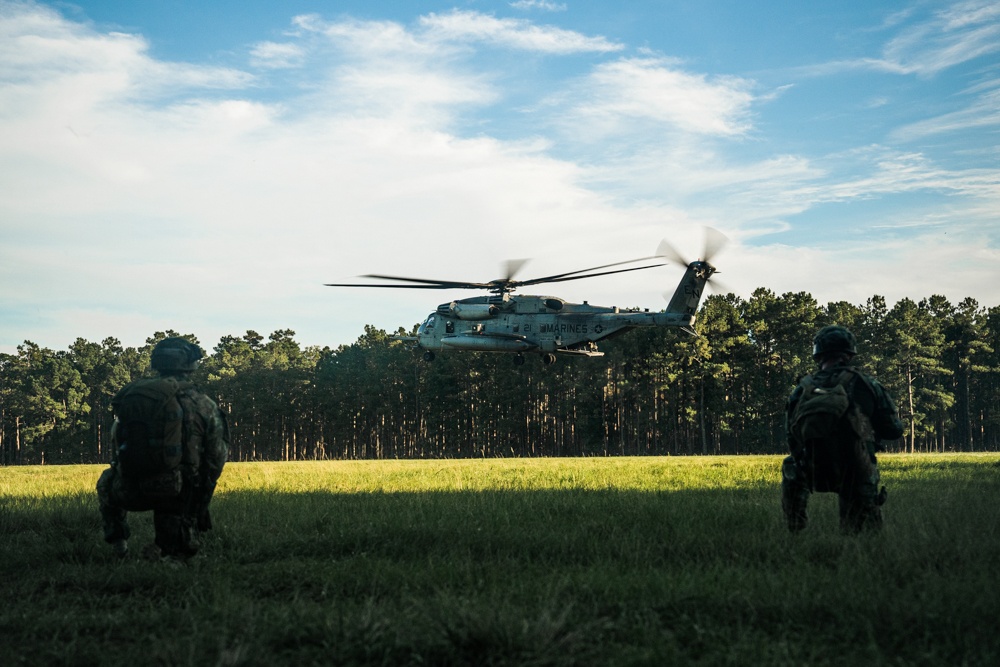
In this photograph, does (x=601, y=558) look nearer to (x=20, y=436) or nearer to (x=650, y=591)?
(x=650, y=591)

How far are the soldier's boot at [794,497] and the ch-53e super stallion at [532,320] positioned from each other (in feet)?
72.0

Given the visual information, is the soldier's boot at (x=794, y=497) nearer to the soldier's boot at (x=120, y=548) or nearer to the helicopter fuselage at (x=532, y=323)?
the soldier's boot at (x=120, y=548)

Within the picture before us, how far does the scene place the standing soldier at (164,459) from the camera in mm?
7445

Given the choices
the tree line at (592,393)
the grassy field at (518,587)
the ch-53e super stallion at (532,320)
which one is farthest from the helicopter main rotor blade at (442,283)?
the tree line at (592,393)

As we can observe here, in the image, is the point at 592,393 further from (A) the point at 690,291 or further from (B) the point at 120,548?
(B) the point at 120,548

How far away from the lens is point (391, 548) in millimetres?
7719

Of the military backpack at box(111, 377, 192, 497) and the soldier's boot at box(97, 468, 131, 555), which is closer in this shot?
the military backpack at box(111, 377, 192, 497)

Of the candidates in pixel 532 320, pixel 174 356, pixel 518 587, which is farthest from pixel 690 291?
pixel 518 587

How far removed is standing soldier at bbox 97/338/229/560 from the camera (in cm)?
745

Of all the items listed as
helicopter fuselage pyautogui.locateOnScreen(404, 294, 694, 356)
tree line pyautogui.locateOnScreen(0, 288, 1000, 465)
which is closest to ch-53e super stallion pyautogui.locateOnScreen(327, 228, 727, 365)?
helicopter fuselage pyautogui.locateOnScreen(404, 294, 694, 356)

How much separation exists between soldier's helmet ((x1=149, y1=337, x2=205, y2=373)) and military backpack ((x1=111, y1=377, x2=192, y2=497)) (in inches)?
16.7

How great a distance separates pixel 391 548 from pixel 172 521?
212cm

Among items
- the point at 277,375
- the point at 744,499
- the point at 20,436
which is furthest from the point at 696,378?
the point at 20,436

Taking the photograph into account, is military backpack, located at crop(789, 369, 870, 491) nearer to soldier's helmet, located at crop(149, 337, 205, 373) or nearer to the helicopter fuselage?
soldier's helmet, located at crop(149, 337, 205, 373)
